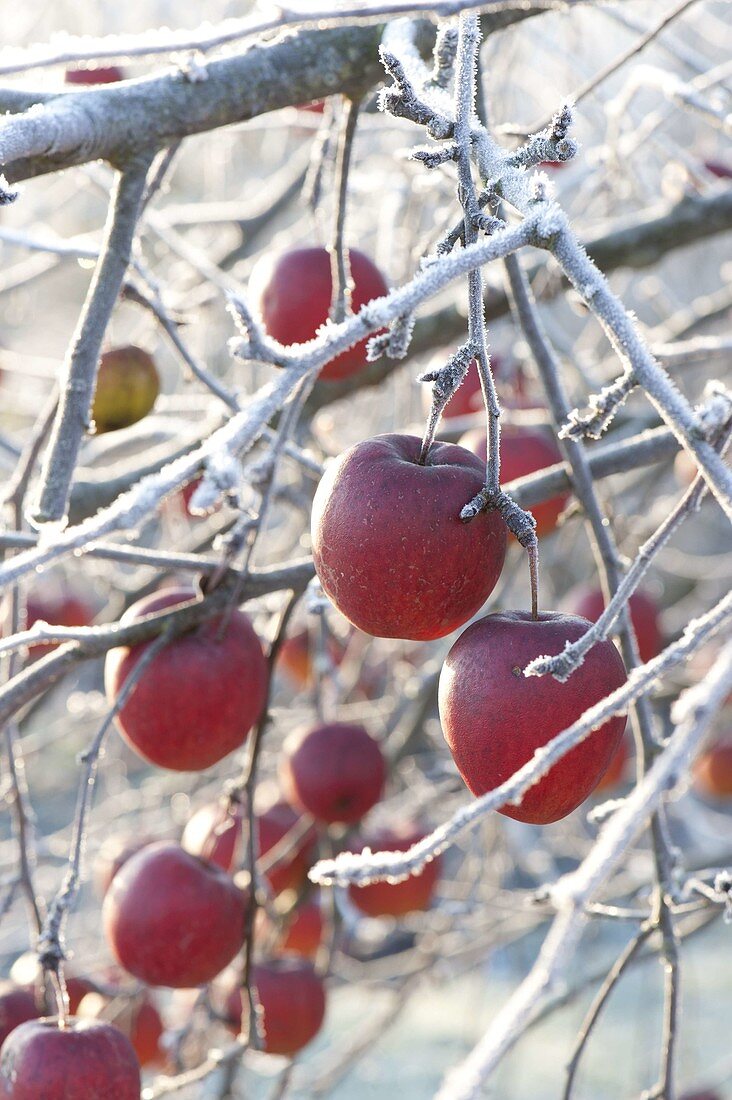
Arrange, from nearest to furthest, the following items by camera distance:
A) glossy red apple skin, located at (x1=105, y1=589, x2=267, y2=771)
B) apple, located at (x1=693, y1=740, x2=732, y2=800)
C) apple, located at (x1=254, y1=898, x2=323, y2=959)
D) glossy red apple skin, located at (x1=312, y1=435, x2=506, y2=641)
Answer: glossy red apple skin, located at (x1=312, y1=435, x2=506, y2=641) < glossy red apple skin, located at (x1=105, y1=589, x2=267, y2=771) < apple, located at (x1=254, y1=898, x2=323, y2=959) < apple, located at (x1=693, y1=740, x2=732, y2=800)

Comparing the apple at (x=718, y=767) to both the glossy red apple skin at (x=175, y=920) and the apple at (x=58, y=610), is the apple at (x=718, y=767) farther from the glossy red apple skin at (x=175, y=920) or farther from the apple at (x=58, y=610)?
the glossy red apple skin at (x=175, y=920)

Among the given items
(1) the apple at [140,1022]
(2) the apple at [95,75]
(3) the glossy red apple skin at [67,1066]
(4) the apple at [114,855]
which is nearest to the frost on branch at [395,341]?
(3) the glossy red apple skin at [67,1066]

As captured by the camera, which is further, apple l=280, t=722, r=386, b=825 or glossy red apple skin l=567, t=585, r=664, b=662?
glossy red apple skin l=567, t=585, r=664, b=662

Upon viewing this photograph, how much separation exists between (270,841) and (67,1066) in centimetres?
94

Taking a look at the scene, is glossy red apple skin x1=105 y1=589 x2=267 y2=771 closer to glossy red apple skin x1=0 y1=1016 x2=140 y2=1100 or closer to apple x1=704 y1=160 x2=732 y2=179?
glossy red apple skin x1=0 y1=1016 x2=140 y2=1100

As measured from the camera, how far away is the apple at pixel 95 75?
6.95 ft

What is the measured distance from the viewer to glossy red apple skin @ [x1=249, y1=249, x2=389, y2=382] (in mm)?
1295

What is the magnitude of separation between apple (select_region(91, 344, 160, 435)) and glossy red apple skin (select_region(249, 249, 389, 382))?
0.19 m

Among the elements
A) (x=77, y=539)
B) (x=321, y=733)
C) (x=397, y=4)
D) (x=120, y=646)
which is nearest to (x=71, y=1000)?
(x=321, y=733)

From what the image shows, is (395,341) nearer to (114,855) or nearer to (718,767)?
(114,855)

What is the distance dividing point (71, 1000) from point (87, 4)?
290 cm

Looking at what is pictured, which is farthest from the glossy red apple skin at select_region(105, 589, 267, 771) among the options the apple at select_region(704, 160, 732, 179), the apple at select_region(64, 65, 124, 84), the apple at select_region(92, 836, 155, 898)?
the apple at select_region(704, 160, 732, 179)

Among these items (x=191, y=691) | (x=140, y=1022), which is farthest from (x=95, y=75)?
(x=140, y=1022)

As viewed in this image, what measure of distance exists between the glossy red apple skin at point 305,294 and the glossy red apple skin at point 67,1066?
0.69 meters
